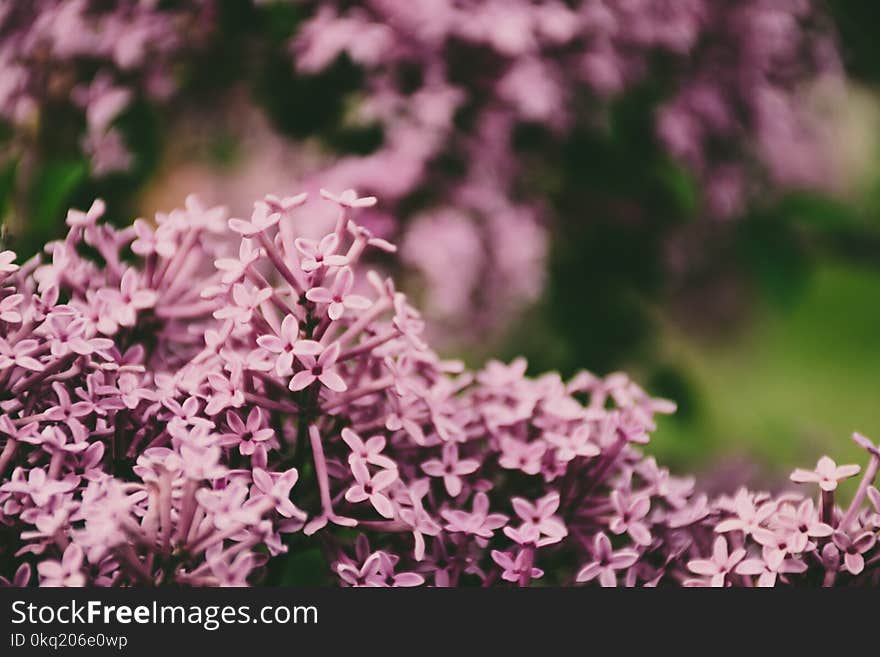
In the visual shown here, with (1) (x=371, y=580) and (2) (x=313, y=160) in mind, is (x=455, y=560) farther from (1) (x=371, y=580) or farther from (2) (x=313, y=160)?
(2) (x=313, y=160)

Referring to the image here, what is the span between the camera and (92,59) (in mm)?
1423

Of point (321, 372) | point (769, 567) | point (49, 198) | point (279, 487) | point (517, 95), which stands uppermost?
point (517, 95)

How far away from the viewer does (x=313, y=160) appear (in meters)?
1.81

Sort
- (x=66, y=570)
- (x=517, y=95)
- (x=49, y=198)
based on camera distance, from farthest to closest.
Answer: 1. (x=517, y=95)
2. (x=49, y=198)
3. (x=66, y=570)

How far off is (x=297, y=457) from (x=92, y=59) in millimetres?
932

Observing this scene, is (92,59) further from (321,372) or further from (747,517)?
(747,517)

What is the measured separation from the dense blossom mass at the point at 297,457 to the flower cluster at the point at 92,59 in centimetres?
51

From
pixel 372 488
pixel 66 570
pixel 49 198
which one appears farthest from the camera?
pixel 49 198

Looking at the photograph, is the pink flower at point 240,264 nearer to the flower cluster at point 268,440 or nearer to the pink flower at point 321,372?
the flower cluster at point 268,440

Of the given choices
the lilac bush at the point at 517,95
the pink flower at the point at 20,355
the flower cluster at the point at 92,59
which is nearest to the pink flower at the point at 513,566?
the pink flower at the point at 20,355

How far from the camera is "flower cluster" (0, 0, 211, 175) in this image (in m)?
1.32

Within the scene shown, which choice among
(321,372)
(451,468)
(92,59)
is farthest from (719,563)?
(92,59)

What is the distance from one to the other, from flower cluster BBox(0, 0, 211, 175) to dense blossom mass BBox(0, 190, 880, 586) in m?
0.51

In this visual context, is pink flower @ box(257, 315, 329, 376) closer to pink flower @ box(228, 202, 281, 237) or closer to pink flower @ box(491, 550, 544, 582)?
pink flower @ box(228, 202, 281, 237)
